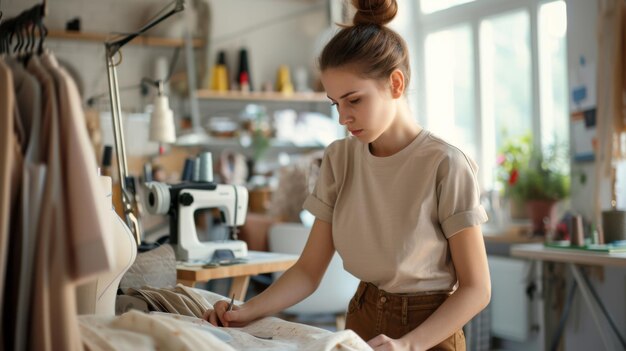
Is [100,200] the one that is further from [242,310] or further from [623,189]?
[623,189]

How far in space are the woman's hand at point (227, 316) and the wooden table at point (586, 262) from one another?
169cm

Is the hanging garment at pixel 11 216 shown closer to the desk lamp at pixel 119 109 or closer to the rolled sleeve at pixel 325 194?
the rolled sleeve at pixel 325 194

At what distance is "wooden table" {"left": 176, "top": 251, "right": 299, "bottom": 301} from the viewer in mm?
2342

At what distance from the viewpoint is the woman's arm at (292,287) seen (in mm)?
1485

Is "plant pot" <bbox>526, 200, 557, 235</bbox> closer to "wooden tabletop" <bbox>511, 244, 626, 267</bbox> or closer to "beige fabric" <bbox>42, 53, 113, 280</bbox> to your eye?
"wooden tabletop" <bbox>511, 244, 626, 267</bbox>

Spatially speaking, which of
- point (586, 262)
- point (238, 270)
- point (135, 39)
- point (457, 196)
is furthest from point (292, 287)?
point (135, 39)

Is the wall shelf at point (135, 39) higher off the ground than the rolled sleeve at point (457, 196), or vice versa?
the wall shelf at point (135, 39)

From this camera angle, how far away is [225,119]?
19.3 feet

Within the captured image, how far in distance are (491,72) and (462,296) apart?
3.85 meters

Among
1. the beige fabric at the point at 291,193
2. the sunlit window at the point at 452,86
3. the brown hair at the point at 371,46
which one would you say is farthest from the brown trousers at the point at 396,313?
the sunlit window at the point at 452,86

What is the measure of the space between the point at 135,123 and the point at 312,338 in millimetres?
3483

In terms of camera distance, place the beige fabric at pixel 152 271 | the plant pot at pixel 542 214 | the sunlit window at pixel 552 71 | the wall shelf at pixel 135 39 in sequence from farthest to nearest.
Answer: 1. the wall shelf at pixel 135 39
2. the sunlit window at pixel 552 71
3. the plant pot at pixel 542 214
4. the beige fabric at pixel 152 271

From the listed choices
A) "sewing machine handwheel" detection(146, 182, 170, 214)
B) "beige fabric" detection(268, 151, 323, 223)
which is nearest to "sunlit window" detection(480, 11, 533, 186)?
"beige fabric" detection(268, 151, 323, 223)

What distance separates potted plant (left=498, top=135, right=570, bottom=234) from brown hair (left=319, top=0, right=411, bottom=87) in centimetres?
272
